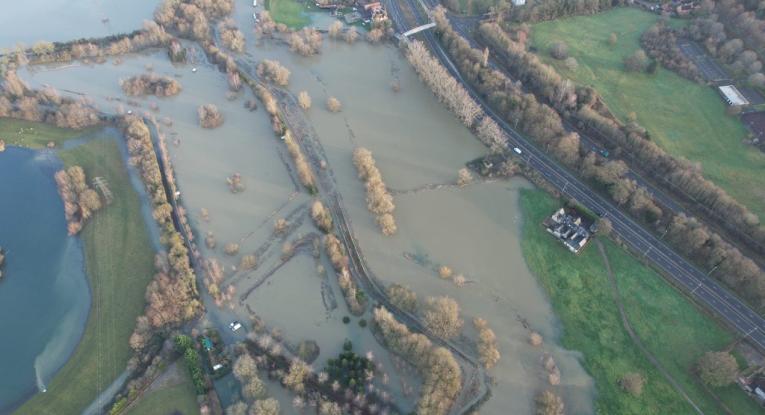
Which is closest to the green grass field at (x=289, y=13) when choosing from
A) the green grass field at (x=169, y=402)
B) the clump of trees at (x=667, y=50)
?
the clump of trees at (x=667, y=50)

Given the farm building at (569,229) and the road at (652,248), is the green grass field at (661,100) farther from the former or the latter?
the farm building at (569,229)

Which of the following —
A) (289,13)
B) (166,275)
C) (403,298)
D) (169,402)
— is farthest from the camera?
(289,13)

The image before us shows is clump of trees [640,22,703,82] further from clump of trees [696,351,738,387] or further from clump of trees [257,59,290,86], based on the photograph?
clump of trees [257,59,290,86]

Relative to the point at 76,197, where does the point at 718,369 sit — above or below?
above

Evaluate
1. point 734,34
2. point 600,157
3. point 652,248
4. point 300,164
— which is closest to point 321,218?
point 300,164

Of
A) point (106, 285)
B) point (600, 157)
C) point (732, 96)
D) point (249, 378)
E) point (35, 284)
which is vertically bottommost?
point (35, 284)

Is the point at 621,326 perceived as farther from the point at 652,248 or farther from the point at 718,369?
the point at 652,248

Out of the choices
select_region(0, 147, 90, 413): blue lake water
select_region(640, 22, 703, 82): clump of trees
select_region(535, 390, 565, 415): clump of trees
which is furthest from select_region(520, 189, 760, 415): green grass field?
select_region(0, 147, 90, 413): blue lake water

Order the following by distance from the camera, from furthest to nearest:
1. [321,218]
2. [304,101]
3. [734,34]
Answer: [734,34] < [304,101] < [321,218]
